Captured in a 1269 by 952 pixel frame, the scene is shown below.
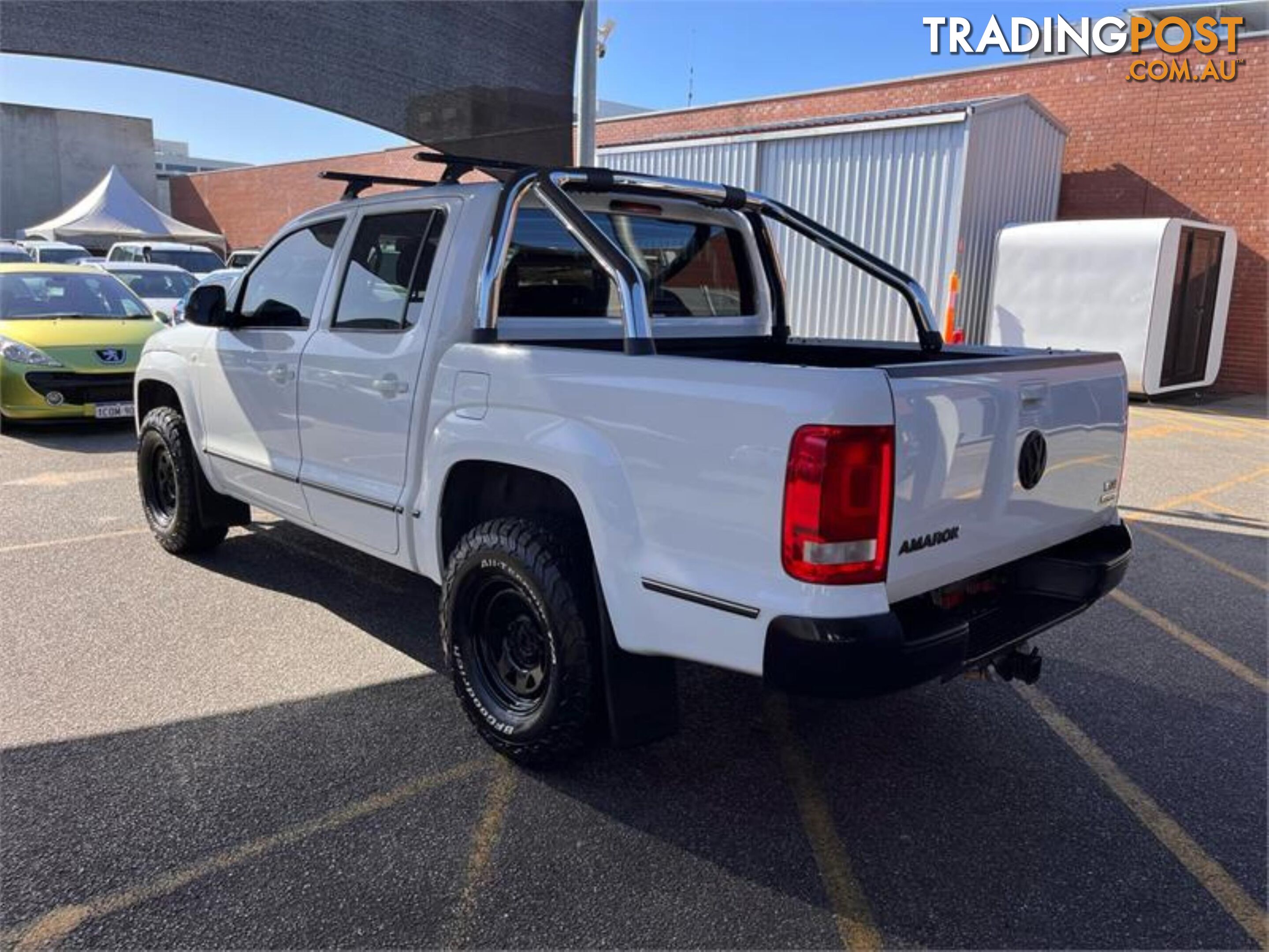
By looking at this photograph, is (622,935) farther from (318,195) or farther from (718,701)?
(318,195)

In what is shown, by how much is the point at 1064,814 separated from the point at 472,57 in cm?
714

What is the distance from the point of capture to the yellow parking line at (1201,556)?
557 centimetres

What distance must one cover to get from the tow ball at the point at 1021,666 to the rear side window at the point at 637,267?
6.54ft

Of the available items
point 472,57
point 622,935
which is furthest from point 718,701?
point 472,57

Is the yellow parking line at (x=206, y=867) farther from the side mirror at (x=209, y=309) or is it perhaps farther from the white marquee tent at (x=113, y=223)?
the white marquee tent at (x=113, y=223)

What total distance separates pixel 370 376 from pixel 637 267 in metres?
1.15

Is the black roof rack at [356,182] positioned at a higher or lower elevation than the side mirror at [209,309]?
higher

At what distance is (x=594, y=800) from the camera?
3146mm

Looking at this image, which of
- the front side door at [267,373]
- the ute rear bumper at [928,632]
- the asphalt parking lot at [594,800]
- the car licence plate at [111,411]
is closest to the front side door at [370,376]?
the front side door at [267,373]

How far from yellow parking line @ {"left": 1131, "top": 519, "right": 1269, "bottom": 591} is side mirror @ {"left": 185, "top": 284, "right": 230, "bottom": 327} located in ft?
18.8

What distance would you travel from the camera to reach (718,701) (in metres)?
3.90

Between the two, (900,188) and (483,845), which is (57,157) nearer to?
(900,188)

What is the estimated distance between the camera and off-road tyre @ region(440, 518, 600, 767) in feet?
9.99

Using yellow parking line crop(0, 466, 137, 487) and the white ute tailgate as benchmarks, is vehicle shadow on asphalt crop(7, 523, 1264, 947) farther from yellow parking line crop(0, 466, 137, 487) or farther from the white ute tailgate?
yellow parking line crop(0, 466, 137, 487)
